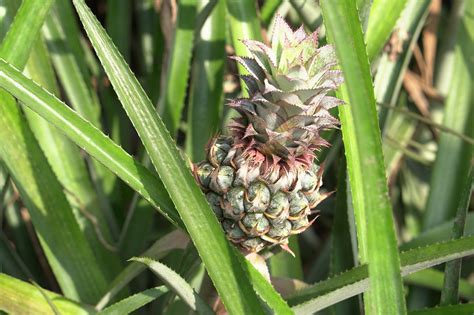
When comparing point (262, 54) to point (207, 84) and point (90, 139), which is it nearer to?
point (90, 139)

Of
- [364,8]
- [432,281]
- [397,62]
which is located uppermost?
[364,8]

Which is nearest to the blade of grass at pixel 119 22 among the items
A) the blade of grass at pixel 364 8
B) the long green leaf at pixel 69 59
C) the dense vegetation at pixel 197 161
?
the dense vegetation at pixel 197 161

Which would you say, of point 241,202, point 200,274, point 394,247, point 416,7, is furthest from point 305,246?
point 394,247

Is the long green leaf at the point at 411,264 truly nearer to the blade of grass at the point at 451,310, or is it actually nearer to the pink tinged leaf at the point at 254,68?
the blade of grass at the point at 451,310

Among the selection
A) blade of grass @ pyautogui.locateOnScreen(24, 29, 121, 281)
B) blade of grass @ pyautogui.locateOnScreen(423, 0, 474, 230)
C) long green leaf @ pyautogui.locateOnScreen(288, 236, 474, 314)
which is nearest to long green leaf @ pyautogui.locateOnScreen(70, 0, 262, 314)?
long green leaf @ pyautogui.locateOnScreen(288, 236, 474, 314)

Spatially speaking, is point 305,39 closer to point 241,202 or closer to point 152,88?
point 241,202

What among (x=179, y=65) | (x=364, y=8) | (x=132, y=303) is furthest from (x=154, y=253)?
(x=364, y=8)

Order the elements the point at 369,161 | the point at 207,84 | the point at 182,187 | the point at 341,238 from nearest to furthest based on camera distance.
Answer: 1. the point at 369,161
2. the point at 182,187
3. the point at 341,238
4. the point at 207,84
